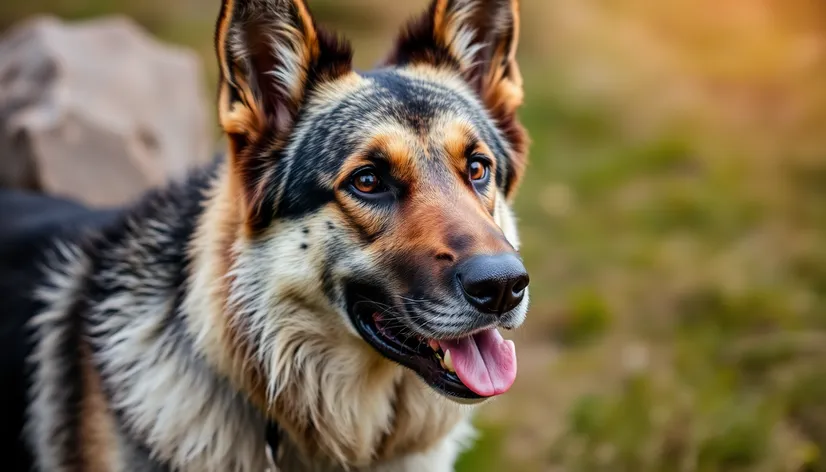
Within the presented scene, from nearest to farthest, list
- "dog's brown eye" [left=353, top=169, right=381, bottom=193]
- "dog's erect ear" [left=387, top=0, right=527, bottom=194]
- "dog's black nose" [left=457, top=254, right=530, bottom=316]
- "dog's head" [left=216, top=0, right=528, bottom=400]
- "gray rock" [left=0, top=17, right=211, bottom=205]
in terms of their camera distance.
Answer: "dog's black nose" [left=457, top=254, right=530, bottom=316], "dog's head" [left=216, top=0, right=528, bottom=400], "dog's brown eye" [left=353, top=169, right=381, bottom=193], "dog's erect ear" [left=387, top=0, right=527, bottom=194], "gray rock" [left=0, top=17, right=211, bottom=205]

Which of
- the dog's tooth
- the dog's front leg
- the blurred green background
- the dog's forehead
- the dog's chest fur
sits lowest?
the blurred green background

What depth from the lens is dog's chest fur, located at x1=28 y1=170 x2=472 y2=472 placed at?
307 cm

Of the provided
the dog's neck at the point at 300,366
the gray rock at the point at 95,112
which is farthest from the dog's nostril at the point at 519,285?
the gray rock at the point at 95,112

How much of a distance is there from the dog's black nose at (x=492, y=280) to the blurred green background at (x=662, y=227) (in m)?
1.89

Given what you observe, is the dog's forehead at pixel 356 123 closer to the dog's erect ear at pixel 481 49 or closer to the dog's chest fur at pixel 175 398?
the dog's erect ear at pixel 481 49

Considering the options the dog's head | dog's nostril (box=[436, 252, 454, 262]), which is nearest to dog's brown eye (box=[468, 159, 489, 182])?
the dog's head

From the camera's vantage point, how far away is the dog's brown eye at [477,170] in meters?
3.15

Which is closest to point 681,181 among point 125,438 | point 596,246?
point 596,246

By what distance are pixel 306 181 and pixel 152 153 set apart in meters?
2.94

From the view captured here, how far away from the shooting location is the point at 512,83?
11.7ft

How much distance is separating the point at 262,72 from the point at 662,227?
4.71 m

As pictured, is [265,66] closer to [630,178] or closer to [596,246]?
[596,246]

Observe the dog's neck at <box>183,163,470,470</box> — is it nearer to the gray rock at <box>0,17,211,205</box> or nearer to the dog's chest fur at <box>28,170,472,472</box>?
the dog's chest fur at <box>28,170,472,472</box>

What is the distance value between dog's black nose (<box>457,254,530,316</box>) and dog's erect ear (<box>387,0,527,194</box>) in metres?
0.92
